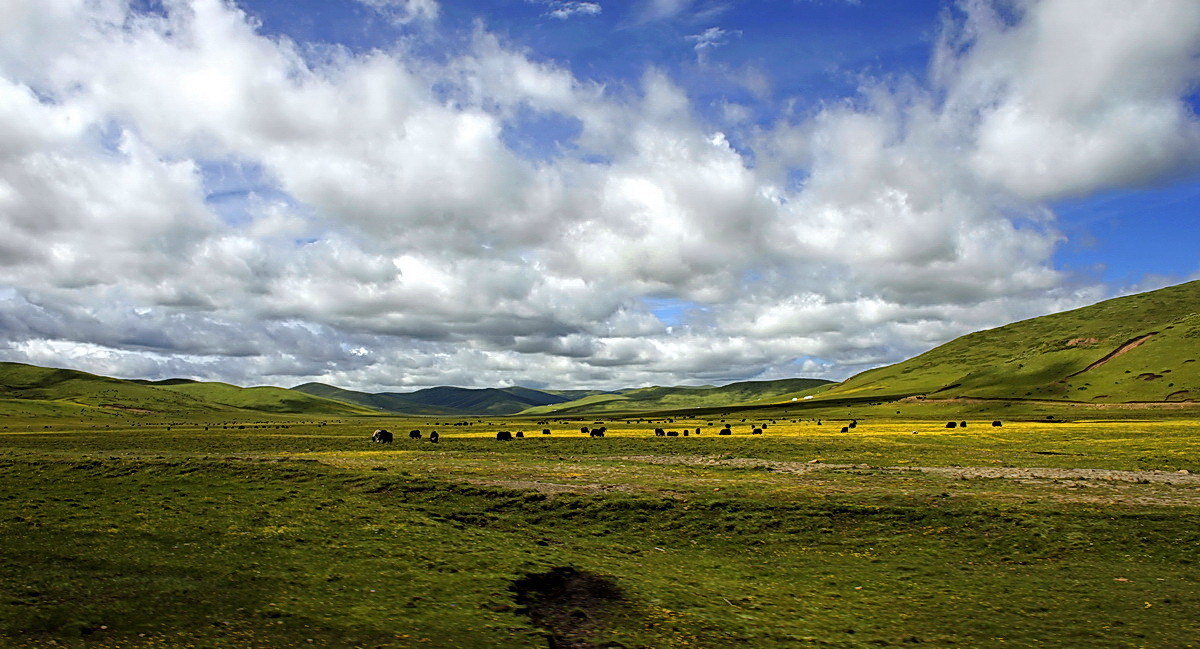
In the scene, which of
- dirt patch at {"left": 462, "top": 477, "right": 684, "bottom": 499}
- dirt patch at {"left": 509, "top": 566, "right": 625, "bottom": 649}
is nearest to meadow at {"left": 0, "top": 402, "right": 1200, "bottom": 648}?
dirt patch at {"left": 509, "top": 566, "right": 625, "bottom": 649}

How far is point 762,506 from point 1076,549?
527 inches

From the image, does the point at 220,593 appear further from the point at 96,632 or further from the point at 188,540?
the point at 188,540

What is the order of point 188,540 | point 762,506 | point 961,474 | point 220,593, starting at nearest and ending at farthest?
point 220,593, point 188,540, point 762,506, point 961,474

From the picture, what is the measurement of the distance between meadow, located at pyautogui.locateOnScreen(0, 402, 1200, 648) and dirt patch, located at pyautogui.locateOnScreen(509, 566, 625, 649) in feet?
0.33

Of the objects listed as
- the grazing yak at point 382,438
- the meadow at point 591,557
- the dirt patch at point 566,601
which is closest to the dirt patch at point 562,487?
the meadow at point 591,557

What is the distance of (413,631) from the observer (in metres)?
15.2

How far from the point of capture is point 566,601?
63.0 feet

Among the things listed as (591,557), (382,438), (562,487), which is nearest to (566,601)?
(591,557)

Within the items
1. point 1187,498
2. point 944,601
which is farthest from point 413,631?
point 1187,498

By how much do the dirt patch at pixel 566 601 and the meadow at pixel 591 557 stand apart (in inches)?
4.0

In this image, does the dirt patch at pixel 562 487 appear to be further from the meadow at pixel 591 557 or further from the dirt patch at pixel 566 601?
the dirt patch at pixel 566 601

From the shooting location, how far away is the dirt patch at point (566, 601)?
1631cm

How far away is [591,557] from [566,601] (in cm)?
566

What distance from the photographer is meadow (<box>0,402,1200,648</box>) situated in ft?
52.4
